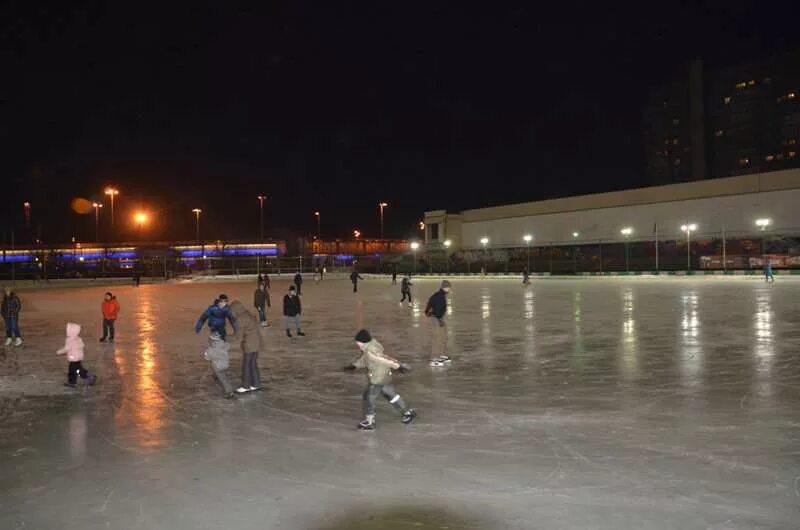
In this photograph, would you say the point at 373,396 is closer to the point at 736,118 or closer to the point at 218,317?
the point at 218,317

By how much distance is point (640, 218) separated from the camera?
69125 millimetres

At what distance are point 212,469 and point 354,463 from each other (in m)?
1.23

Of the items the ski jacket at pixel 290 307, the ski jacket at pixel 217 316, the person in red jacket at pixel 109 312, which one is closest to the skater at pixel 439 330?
Result: the ski jacket at pixel 217 316

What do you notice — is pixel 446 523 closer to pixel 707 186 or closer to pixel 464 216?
pixel 707 186

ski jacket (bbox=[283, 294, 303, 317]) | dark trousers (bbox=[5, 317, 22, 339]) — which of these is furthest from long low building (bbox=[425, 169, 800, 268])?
dark trousers (bbox=[5, 317, 22, 339])

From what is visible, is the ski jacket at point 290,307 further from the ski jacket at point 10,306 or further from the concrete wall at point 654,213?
the concrete wall at point 654,213

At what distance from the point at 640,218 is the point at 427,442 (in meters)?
67.2

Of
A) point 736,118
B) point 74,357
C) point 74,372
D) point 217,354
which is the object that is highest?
point 736,118

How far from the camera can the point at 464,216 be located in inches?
3556

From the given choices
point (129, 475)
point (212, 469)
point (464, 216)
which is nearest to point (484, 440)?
point (212, 469)

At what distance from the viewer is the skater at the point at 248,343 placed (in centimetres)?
925

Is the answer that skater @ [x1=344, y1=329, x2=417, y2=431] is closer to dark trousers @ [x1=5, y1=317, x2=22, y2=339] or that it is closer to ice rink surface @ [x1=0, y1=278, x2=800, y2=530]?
ice rink surface @ [x1=0, y1=278, x2=800, y2=530]

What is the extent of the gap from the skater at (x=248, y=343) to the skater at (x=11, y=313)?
8.27 metres

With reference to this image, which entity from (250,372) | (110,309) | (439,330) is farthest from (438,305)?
(110,309)
